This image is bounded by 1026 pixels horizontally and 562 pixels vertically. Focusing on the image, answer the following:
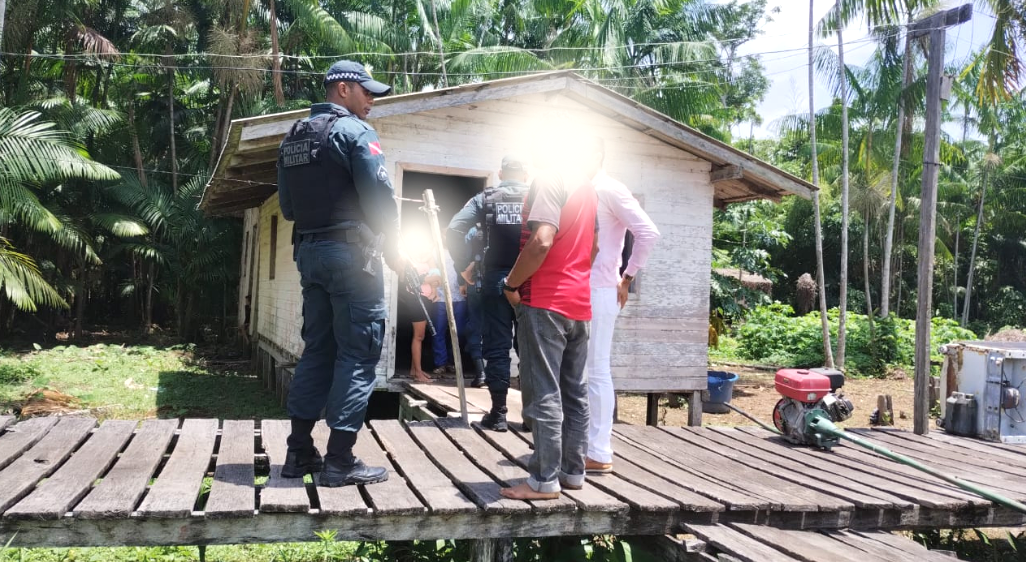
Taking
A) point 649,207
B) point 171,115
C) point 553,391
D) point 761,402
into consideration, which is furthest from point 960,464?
point 171,115

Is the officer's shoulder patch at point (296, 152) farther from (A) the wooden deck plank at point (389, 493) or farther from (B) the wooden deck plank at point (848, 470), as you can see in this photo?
(B) the wooden deck plank at point (848, 470)

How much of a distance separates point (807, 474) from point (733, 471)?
480mm

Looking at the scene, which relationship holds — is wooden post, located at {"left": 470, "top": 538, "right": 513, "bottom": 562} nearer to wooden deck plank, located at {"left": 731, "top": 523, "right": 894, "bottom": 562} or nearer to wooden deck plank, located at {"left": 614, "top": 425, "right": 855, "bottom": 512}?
wooden deck plank, located at {"left": 731, "top": 523, "right": 894, "bottom": 562}

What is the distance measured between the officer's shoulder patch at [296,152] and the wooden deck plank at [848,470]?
11.8 feet

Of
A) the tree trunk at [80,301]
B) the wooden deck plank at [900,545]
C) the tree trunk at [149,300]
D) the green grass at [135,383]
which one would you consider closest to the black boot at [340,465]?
the wooden deck plank at [900,545]

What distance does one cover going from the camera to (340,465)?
12.5ft

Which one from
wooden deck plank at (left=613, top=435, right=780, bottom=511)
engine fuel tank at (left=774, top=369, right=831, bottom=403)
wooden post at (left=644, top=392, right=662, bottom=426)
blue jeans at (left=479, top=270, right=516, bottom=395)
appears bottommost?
wooden post at (left=644, top=392, right=662, bottom=426)

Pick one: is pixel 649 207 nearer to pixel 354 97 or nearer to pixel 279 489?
pixel 354 97

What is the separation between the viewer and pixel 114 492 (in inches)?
140

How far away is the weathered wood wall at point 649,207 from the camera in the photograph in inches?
340

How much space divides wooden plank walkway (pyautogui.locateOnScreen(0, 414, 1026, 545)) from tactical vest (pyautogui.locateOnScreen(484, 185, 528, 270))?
125cm

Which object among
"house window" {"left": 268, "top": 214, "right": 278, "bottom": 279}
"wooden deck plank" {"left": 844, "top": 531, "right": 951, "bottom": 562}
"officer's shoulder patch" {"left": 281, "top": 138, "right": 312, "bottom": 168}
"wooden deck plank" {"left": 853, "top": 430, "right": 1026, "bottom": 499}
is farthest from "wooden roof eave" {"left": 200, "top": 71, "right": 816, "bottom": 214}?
"wooden deck plank" {"left": 844, "top": 531, "right": 951, "bottom": 562}

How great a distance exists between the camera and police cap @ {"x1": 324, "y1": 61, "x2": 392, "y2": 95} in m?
3.85

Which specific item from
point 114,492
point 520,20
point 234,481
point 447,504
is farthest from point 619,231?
point 520,20
